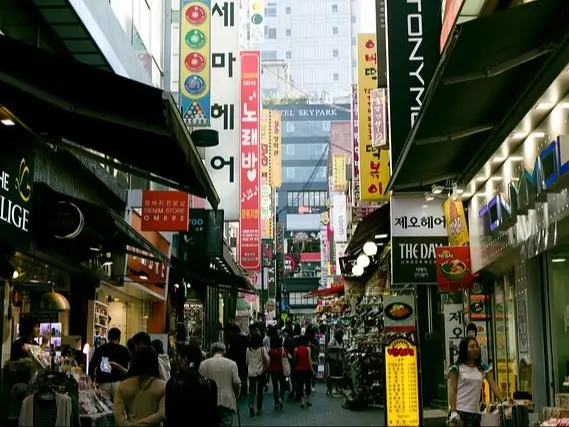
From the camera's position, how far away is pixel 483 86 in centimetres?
1059

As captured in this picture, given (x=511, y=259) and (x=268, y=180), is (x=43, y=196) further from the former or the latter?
(x=268, y=180)

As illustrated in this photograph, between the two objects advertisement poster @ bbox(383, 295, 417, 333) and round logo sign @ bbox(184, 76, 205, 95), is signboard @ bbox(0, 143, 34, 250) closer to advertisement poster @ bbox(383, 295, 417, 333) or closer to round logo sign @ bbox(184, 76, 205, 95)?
advertisement poster @ bbox(383, 295, 417, 333)

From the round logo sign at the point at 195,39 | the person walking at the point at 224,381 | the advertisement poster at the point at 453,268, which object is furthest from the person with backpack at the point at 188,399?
the round logo sign at the point at 195,39

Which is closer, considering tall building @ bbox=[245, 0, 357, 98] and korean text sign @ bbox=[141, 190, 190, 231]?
korean text sign @ bbox=[141, 190, 190, 231]

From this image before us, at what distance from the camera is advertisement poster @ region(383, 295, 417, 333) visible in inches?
594

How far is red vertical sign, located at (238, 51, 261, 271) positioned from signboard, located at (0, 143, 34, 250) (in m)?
13.2

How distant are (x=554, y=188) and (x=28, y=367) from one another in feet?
22.3

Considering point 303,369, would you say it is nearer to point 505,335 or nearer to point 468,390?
point 505,335

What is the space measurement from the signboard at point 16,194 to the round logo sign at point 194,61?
30.4ft

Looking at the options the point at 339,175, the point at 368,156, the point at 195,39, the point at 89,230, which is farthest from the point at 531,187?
the point at 339,175

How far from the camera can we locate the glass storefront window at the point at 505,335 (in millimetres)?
15023

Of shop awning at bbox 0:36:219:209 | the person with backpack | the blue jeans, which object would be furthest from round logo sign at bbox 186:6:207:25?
the person with backpack

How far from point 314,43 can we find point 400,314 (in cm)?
13512

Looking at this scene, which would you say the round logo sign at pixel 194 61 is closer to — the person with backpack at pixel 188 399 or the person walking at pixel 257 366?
the person walking at pixel 257 366
